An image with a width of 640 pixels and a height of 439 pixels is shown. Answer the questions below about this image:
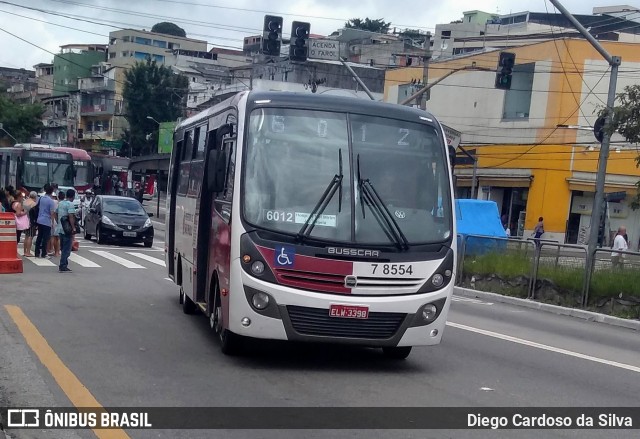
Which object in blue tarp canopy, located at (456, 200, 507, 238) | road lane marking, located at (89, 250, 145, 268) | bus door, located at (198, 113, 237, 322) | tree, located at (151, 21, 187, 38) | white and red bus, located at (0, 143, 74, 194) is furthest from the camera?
tree, located at (151, 21, 187, 38)

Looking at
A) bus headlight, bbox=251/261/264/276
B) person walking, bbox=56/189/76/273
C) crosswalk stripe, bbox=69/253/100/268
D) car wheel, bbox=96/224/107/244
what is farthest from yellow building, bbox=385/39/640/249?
bus headlight, bbox=251/261/264/276

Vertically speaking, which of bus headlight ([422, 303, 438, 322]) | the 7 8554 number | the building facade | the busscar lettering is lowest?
bus headlight ([422, 303, 438, 322])

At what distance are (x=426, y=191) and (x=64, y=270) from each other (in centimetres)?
1199

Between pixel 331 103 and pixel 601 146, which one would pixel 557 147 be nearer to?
pixel 601 146

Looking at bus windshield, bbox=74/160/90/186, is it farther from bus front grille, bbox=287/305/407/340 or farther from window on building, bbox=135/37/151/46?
window on building, bbox=135/37/151/46

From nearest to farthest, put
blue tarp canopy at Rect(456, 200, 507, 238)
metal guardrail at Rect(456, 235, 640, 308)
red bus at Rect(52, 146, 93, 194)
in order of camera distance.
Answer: metal guardrail at Rect(456, 235, 640, 308) → blue tarp canopy at Rect(456, 200, 507, 238) → red bus at Rect(52, 146, 93, 194)

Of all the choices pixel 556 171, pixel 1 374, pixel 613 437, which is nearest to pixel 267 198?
Answer: pixel 1 374

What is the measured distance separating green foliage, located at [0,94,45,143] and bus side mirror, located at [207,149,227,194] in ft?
223

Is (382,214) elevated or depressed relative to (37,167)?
elevated

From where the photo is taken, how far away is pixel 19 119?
7462 cm

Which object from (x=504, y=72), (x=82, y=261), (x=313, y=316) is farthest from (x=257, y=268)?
(x=504, y=72)

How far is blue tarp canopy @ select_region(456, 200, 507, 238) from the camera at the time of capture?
29.8 meters

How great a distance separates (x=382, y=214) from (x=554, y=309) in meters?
10.2

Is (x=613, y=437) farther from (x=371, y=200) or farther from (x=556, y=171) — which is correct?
(x=556, y=171)
